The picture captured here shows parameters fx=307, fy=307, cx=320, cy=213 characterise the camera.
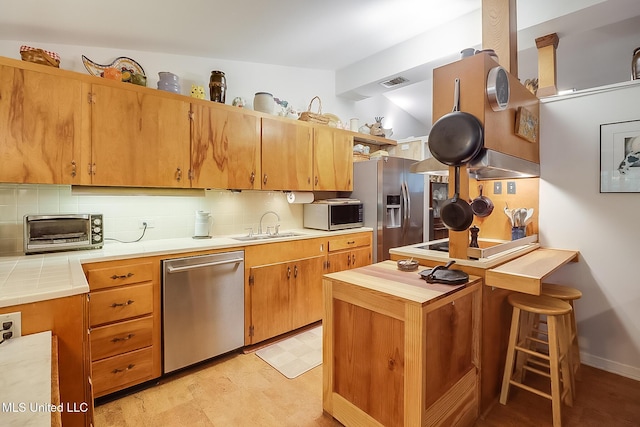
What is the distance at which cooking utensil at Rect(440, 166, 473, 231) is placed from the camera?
5.63 ft

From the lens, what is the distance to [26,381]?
0.84 meters

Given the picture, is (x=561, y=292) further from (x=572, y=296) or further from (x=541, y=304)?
(x=541, y=304)

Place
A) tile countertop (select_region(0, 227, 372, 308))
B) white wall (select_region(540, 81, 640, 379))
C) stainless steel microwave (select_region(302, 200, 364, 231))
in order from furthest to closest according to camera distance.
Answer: stainless steel microwave (select_region(302, 200, 364, 231)), white wall (select_region(540, 81, 640, 379)), tile countertop (select_region(0, 227, 372, 308))

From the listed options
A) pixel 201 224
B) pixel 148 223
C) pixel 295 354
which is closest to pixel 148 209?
pixel 148 223

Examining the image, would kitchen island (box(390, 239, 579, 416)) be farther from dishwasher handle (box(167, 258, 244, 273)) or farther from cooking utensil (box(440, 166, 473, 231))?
dishwasher handle (box(167, 258, 244, 273))

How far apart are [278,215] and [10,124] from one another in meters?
2.25

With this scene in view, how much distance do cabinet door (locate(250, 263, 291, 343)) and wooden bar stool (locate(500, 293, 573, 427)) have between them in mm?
1752

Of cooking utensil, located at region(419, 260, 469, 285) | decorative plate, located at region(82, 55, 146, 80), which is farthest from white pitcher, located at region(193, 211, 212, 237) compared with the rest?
cooking utensil, located at region(419, 260, 469, 285)

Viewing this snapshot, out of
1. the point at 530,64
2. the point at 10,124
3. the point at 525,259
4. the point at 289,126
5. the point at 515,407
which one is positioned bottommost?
the point at 515,407

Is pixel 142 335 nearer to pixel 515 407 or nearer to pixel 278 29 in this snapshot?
pixel 515 407

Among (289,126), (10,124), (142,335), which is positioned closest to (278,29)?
(289,126)

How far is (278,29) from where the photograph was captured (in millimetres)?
2666

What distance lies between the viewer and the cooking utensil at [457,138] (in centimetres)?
165

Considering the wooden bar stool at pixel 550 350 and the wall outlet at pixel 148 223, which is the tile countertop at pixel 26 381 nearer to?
the wall outlet at pixel 148 223
